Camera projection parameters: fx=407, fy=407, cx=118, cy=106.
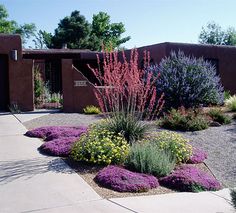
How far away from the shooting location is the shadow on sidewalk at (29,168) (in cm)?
693

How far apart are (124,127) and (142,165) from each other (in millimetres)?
1974

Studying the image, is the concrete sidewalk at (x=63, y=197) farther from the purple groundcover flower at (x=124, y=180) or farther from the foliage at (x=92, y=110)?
the foliage at (x=92, y=110)

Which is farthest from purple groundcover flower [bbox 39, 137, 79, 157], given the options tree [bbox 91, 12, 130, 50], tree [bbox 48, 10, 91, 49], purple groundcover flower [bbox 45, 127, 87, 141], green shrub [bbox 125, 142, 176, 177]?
tree [bbox 91, 12, 130, 50]

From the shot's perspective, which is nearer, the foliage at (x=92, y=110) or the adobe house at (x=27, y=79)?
the foliage at (x=92, y=110)

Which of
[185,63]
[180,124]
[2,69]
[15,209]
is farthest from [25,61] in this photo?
[15,209]

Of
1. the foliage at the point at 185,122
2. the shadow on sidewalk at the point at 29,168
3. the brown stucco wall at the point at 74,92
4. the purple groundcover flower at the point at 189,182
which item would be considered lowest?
the purple groundcover flower at the point at 189,182

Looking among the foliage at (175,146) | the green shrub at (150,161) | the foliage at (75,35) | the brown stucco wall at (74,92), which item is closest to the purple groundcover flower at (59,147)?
the green shrub at (150,161)

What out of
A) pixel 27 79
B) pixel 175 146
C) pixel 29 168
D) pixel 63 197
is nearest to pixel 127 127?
pixel 175 146

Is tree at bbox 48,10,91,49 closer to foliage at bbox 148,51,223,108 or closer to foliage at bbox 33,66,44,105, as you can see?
foliage at bbox 33,66,44,105

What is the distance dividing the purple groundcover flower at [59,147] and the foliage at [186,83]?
6.30 meters

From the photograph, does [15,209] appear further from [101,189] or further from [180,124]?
[180,124]

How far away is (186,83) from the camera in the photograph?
15.0m

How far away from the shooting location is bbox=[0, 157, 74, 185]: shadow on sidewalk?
6934mm

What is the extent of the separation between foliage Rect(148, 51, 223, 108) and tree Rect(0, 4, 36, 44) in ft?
128
